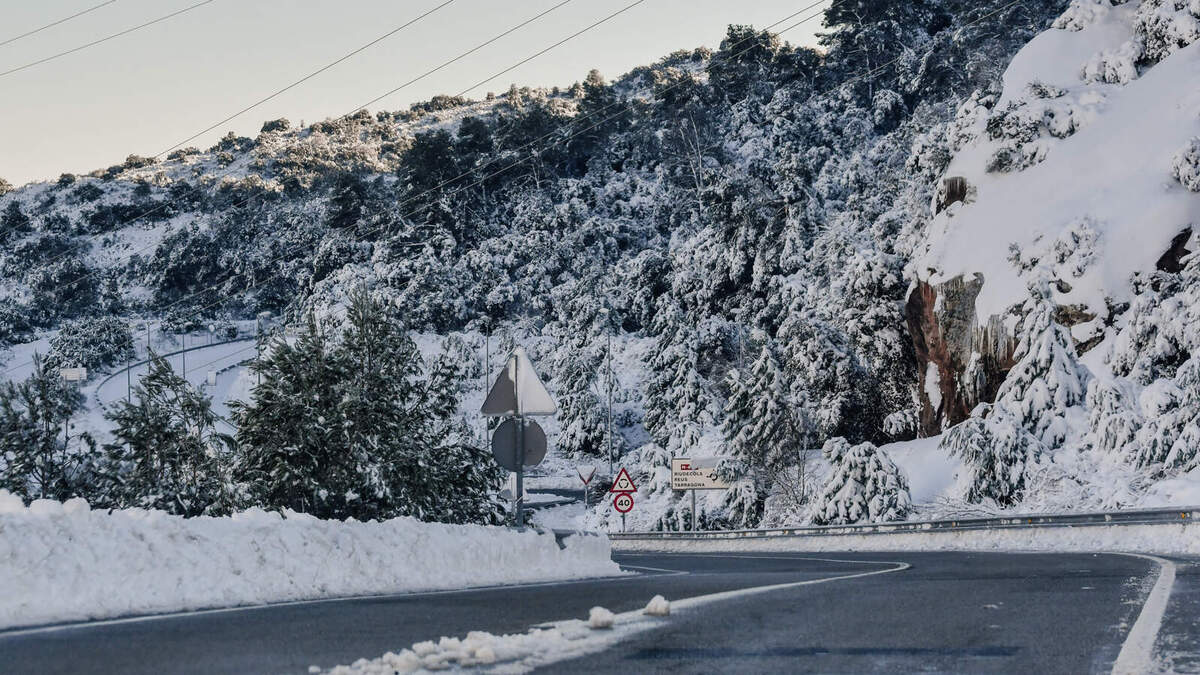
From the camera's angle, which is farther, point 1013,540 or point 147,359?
point 147,359

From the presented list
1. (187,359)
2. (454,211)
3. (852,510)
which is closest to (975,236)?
(852,510)

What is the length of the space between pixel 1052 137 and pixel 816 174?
41569 mm

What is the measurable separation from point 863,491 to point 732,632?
36.6 m

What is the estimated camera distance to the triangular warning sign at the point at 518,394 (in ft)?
49.3

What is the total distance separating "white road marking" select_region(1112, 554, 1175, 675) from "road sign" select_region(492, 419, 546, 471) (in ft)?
23.6

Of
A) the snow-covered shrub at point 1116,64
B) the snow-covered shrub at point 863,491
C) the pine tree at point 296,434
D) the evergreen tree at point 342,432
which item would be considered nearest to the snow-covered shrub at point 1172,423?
the snow-covered shrub at point 863,491

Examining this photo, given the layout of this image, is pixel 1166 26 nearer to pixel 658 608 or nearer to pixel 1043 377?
pixel 1043 377

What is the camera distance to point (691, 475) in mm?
49938

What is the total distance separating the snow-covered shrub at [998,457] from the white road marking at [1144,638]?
1228 inches

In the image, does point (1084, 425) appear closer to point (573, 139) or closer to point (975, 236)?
point (975, 236)

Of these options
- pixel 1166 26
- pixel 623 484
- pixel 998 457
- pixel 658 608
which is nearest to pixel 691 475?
pixel 623 484

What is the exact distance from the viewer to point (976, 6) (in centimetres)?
9388

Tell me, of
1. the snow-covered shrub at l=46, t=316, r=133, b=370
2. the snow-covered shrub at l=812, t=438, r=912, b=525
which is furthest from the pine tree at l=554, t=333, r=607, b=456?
the snow-covered shrub at l=46, t=316, r=133, b=370

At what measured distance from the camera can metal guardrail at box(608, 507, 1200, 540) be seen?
952 inches
